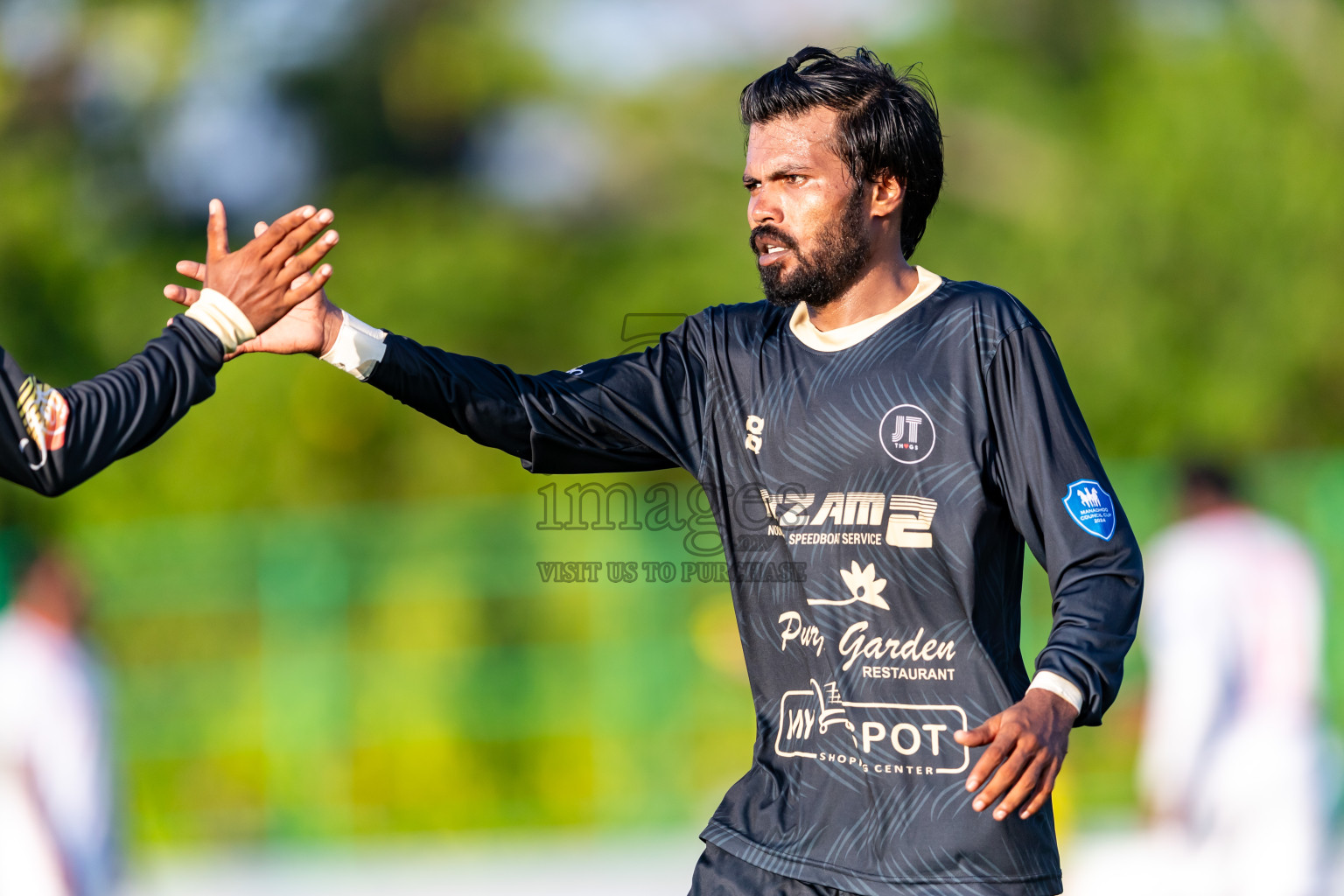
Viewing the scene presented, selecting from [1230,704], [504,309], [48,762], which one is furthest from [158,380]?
[504,309]

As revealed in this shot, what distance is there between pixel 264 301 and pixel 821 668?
162cm

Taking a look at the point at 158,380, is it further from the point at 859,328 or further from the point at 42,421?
the point at 859,328

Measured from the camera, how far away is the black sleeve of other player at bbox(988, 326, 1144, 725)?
3389mm

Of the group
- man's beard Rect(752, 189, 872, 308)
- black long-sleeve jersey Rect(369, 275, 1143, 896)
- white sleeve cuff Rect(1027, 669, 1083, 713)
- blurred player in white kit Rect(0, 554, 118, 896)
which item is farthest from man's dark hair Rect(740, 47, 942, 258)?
blurred player in white kit Rect(0, 554, 118, 896)

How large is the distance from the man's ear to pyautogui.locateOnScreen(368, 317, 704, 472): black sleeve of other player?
572 millimetres

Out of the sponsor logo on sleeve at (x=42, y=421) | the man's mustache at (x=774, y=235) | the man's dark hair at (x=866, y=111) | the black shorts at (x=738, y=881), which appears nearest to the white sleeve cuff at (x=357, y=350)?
the sponsor logo on sleeve at (x=42, y=421)

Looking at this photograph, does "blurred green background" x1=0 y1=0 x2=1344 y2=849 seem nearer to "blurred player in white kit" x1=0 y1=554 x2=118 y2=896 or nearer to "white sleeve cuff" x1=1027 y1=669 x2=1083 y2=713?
"blurred player in white kit" x1=0 y1=554 x2=118 y2=896

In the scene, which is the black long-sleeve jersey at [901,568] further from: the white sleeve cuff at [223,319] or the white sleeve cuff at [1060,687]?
the white sleeve cuff at [223,319]

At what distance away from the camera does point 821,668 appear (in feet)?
12.3

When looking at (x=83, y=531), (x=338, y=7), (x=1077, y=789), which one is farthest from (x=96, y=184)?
(x=1077, y=789)

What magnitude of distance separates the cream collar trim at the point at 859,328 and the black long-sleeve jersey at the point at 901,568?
0.03 metres

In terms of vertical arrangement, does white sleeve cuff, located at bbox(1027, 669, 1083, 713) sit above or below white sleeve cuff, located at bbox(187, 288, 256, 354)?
below

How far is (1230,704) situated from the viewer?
895 centimetres

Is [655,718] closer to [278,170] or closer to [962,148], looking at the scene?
[962,148]
